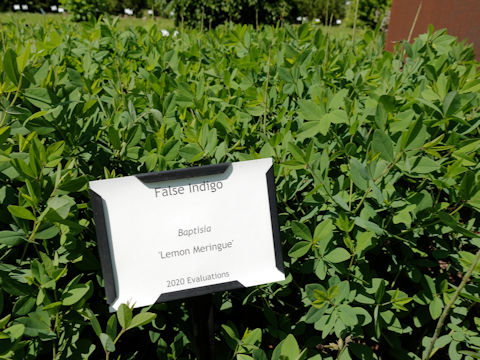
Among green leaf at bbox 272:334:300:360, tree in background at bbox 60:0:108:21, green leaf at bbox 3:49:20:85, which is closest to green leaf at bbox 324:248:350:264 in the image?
green leaf at bbox 272:334:300:360

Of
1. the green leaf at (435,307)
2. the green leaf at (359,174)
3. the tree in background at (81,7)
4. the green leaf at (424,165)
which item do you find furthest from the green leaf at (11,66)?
the tree in background at (81,7)

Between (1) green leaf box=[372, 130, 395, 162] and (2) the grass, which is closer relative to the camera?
(1) green leaf box=[372, 130, 395, 162]

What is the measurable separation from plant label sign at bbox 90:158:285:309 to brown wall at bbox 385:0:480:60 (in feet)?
8.61

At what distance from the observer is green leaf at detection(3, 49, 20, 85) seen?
45.8 inches

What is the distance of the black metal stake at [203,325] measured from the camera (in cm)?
122

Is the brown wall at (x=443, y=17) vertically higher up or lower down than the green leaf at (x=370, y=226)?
higher up

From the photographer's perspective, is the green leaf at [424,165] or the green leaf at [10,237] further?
the green leaf at [424,165]

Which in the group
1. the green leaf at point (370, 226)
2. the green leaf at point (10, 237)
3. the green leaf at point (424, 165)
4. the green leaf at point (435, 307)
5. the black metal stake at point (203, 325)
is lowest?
the green leaf at point (435, 307)

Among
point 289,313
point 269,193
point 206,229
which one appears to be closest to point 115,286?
point 206,229

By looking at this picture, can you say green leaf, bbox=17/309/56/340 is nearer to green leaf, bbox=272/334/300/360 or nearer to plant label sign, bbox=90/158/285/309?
plant label sign, bbox=90/158/285/309

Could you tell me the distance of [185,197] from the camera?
3.62 feet

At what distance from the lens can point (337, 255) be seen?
1.23 metres

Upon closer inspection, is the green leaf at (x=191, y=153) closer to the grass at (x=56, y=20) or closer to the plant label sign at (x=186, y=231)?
the plant label sign at (x=186, y=231)

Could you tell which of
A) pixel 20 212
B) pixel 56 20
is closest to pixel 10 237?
pixel 20 212
